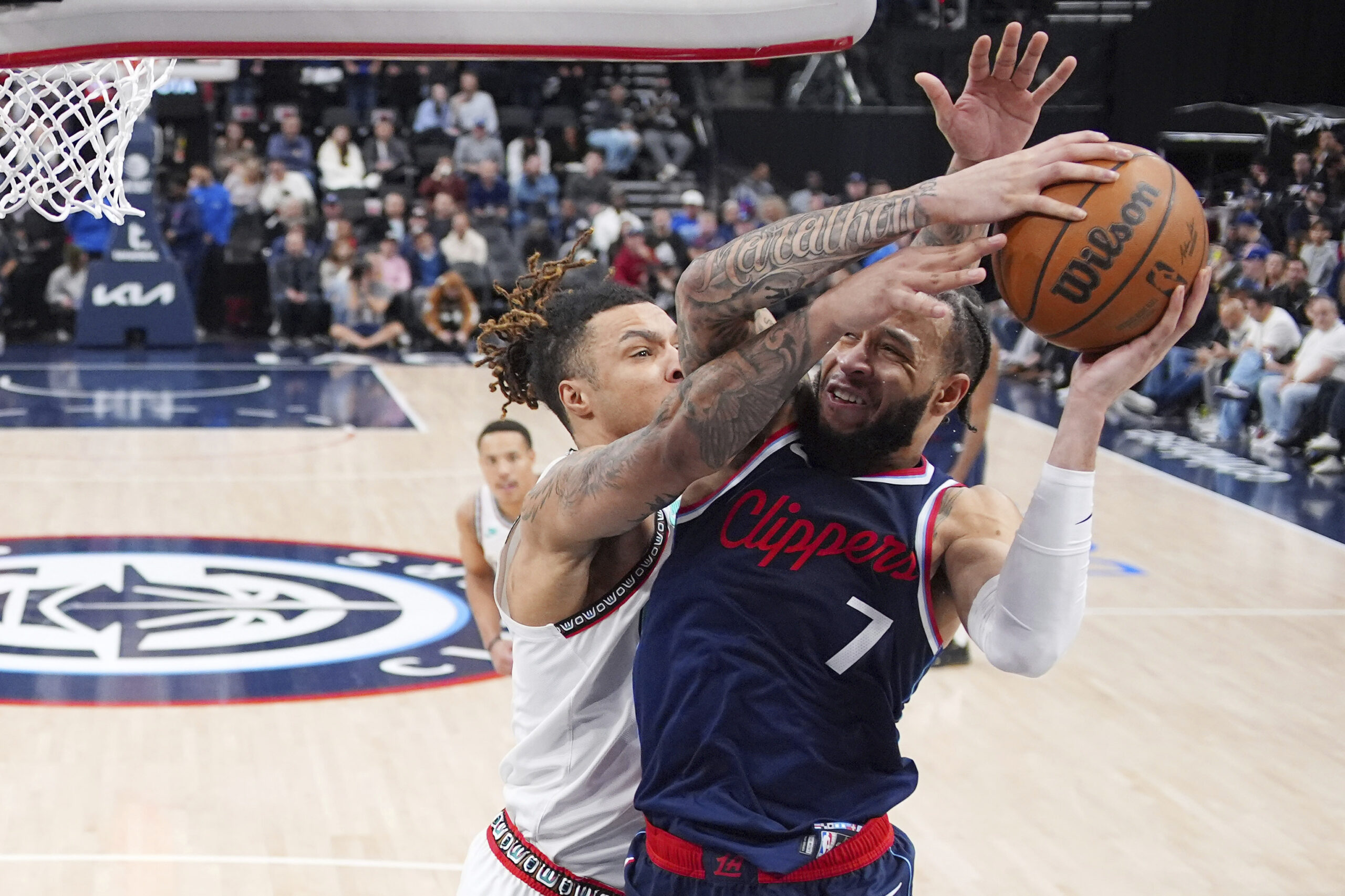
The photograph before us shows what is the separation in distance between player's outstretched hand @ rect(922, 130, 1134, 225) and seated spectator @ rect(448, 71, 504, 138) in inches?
726

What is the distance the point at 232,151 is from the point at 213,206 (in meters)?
1.63

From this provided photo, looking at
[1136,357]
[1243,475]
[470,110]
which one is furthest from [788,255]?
[470,110]

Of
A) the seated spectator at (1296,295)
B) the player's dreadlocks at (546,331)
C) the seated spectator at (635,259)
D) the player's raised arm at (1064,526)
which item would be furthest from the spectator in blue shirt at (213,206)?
the player's raised arm at (1064,526)

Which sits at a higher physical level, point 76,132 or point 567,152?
point 76,132

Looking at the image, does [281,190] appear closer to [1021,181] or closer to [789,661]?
[789,661]

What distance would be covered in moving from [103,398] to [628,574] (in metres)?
11.9

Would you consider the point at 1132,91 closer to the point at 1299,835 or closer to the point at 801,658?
the point at 1299,835

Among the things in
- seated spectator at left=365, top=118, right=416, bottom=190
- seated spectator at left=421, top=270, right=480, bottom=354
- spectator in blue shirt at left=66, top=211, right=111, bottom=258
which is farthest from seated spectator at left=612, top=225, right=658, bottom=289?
spectator in blue shirt at left=66, top=211, right=111, bottom=258

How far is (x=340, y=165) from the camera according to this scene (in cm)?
1952

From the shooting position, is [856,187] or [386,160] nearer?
[856,187]

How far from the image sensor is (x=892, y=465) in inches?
108

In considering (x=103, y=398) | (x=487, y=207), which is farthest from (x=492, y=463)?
(x=487, y=207)

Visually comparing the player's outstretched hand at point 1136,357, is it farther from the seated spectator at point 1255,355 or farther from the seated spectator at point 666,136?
the seated spectator at point 666,136

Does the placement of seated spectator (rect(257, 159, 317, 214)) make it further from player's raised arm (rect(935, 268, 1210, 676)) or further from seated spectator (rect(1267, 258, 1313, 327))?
player's raised arm (rect(935, 268, 1210, 676))
